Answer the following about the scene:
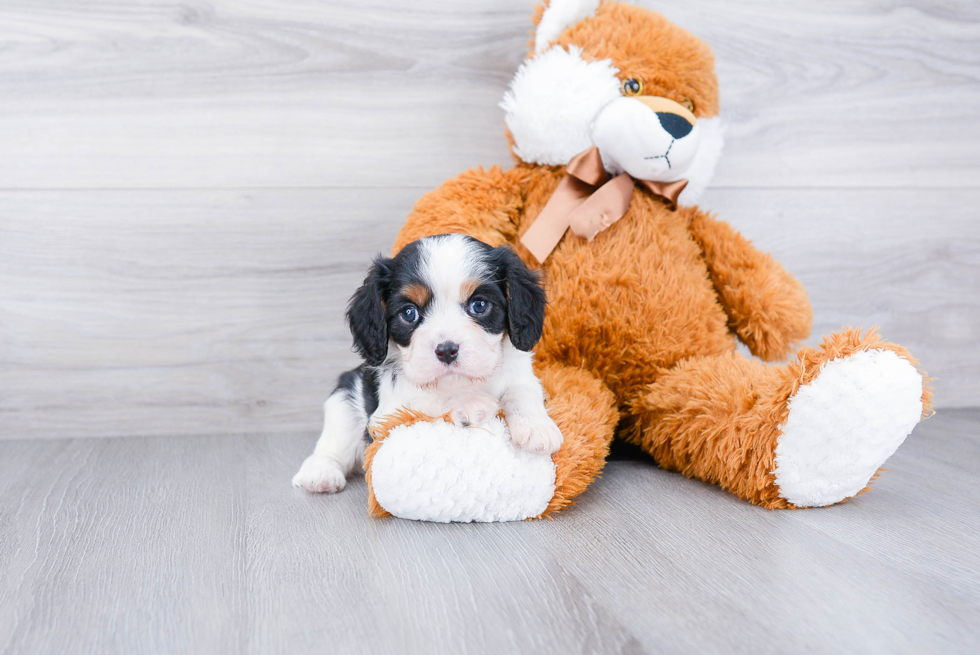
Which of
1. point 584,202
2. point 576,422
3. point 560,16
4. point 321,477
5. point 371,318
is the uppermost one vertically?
point 560,16

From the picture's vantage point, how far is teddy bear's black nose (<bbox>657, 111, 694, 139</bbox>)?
1466mm

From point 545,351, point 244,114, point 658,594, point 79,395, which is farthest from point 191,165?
point 658,594

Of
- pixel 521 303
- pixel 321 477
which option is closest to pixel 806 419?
pixel 521 303

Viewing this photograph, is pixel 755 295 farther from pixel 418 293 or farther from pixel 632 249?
pixel 418 293

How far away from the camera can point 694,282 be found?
5.11 ft

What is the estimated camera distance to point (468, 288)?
1232mm

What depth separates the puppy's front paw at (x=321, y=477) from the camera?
55.4 inches

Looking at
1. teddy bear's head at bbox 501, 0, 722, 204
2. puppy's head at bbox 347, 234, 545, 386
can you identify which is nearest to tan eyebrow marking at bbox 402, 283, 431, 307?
puppy's head at bbox 347, 234, 545, 386

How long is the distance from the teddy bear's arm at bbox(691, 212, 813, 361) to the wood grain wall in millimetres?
368

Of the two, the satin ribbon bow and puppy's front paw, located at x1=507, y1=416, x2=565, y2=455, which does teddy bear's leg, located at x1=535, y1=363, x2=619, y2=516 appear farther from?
the satin ribbon bow

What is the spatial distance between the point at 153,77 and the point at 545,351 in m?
1.14

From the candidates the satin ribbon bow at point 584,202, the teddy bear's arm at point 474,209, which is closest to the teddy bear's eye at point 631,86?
the satin ribbon bow at point 584,202

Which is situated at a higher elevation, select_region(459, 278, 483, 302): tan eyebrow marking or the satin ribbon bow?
the satin ribbon bow

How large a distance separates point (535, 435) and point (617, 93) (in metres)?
0.73
